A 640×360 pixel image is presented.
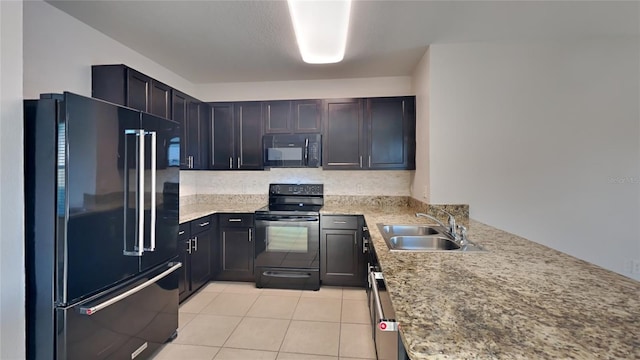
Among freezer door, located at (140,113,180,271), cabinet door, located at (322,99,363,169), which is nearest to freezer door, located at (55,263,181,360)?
freezer door, located at (140,113,180,271)

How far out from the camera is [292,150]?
3350 mm

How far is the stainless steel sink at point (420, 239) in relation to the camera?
1819 millimetres

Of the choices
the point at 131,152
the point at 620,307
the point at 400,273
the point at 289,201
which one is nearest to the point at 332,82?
the point at 289,201

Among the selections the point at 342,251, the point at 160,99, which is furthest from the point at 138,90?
the point at 342,251

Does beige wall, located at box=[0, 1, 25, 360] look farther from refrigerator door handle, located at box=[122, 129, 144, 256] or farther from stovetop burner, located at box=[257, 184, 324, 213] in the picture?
stovetop burner, located at box=[257, 184, 324, 213]

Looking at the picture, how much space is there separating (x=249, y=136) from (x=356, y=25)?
6.10 ft

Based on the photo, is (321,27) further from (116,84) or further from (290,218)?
(290,218)

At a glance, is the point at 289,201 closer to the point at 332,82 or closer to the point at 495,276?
the point at 332,82

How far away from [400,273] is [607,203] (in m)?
2.62

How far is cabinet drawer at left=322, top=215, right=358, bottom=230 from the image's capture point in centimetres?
305

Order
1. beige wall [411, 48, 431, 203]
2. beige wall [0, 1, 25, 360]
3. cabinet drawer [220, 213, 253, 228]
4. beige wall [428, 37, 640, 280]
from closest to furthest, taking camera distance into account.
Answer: beige wall [0, 1, 25, 360], beige wall [428, 37, 640, 280], beige wall [411, 48, 431, 203], cabinet drawer [220, 213, 253, 228]

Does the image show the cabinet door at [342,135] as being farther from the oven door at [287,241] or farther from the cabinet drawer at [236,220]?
the cabinet drawer at [236,220]

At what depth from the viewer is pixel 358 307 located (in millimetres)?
2688

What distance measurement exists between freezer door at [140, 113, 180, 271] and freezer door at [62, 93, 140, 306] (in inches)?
5.6
